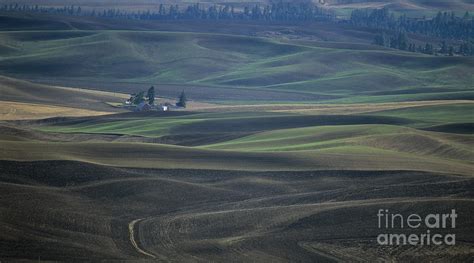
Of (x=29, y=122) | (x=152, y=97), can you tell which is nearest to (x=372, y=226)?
(x=29, y=122)

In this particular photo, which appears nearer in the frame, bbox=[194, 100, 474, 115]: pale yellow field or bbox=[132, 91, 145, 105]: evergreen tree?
bbox=[194, 100, 474, 115]: pale yellow field

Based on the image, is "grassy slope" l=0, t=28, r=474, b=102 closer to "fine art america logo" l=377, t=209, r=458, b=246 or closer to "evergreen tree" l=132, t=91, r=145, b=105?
"evergreen tree" l=132, t=91, r=145, b=105

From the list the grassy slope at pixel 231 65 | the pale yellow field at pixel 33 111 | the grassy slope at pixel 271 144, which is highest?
the grassy slope at pixel 271 144

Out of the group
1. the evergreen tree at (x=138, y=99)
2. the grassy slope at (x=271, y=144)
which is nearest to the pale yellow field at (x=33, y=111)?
the grassy slope at (x=271, y=144)

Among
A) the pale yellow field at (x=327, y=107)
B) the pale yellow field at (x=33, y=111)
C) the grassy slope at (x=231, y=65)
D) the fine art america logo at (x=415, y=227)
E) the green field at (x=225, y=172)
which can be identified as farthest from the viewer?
the grassy slope at (x=231, y=65)

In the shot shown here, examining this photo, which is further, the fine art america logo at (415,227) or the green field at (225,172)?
the fine art america logo at (415,227)

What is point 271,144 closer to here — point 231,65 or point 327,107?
point 327,107

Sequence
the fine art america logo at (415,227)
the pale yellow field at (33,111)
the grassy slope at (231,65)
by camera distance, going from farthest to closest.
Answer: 1. the grassy slope at (231,65)
2. the pale yellow field at (33,111)
3. the fine art america logo at (415,227)

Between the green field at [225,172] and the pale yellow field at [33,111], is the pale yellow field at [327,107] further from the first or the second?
the pale yellow field at [33,111]

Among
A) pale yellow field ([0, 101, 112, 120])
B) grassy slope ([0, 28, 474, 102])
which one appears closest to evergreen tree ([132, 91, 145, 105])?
pale yellow field ([0, 101, 112, 120])

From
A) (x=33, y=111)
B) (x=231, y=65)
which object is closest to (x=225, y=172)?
(x=33, y=111)
